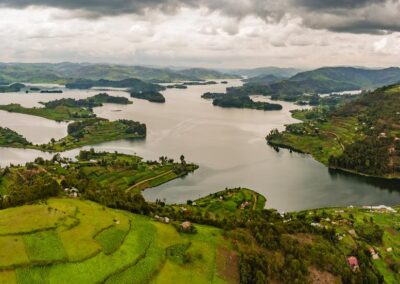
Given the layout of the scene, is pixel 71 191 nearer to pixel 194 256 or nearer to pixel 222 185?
pixel 194 256

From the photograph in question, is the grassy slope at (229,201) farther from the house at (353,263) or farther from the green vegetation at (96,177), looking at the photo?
the house at (353,263)

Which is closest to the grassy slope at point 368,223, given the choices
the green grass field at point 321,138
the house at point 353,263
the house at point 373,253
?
the house at point 373,253

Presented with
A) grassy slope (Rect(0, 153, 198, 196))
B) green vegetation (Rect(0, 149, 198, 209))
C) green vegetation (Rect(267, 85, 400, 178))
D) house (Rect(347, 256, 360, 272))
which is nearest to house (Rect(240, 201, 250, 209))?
green vegetation (Rect(0, 149, 198, 209))

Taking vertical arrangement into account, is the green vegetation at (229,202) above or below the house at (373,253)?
below

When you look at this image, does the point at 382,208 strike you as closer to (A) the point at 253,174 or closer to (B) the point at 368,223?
(B) the point at 368,223

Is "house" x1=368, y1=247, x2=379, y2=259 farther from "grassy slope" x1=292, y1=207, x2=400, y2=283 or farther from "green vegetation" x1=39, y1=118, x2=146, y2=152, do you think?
"green vegetation" x1=39, y1=118, x2=146, y2=152

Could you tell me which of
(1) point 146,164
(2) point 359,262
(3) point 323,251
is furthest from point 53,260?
(1) point 146,164

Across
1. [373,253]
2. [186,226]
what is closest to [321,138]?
[373,253]
